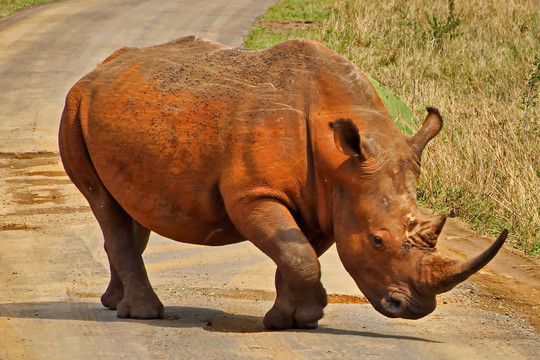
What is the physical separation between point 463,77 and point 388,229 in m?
11.3

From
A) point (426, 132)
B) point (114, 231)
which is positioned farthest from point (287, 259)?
point (114, 231)

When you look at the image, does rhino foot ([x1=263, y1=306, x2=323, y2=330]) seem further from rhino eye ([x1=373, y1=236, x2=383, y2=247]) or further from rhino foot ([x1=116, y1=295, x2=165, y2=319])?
rhino foot ([x1=116, y1=295, x2=165, y2=319])

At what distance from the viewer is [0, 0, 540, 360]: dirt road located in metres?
6.25

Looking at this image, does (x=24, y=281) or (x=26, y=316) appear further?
(x=24, y=281)

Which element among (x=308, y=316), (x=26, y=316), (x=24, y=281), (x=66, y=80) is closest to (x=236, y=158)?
(x=308, y=316)

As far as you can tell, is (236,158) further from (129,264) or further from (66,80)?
(66,80)

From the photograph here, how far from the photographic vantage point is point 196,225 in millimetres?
7043

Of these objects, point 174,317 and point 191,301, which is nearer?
point 174,317

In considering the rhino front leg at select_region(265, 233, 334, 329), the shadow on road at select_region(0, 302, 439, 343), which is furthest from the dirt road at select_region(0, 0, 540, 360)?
the rhino front leg at select_region(265, 233, 334, 329)

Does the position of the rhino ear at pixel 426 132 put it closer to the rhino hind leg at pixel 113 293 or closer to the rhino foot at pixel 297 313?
the rhino foot at pixel 297 313

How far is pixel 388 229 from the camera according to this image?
6.22 metres

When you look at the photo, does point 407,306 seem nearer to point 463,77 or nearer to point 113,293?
point 113,293

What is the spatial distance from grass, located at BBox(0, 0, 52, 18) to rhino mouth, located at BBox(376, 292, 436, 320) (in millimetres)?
22887

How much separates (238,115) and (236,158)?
30cm
